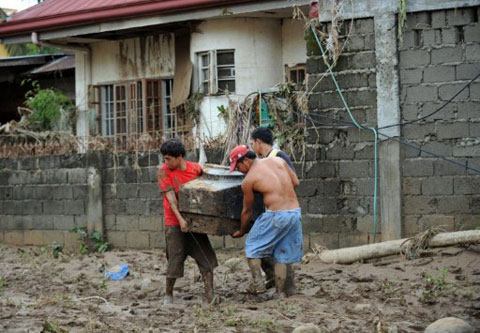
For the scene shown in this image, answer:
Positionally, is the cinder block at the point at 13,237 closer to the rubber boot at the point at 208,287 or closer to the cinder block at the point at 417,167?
the rubber boot at the point at 208,287

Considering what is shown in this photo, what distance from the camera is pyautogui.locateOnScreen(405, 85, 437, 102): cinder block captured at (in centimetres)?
1108

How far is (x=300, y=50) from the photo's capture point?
16.7 metres

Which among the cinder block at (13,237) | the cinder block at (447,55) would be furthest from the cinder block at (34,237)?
the cinder block at (447,55)

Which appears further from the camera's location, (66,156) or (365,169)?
(66,156)

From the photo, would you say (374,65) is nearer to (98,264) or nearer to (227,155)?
(227,155)

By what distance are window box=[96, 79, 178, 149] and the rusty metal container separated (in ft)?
29.4

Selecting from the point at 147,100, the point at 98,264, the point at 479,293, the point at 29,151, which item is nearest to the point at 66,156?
the point at 29,151

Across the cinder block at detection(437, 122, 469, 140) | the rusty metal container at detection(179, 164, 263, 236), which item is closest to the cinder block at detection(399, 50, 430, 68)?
the cinder block at detection(437, 122, 469, 140)

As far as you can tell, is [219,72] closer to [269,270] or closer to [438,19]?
[438,19]

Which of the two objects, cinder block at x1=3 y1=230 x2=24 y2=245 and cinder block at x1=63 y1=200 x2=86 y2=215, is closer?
cinder block at x1=63 y1=200 x2=86 y2=215

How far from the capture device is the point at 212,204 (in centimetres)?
860

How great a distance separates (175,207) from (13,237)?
7.38 metres

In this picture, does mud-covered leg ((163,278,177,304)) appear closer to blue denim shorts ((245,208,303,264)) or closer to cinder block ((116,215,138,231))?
blue denim shorts ((245,208,303,264))

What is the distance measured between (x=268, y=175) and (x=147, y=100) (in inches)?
398
